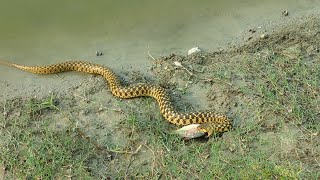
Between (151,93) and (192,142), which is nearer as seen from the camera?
(192,142)

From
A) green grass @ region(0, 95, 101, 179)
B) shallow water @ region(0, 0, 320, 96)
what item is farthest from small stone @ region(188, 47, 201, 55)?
green grass @ region(0, 95, 101, 179)

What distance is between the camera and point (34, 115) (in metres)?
8.61

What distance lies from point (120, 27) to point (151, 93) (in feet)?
8.59

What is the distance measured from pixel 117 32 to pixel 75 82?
6.10 ft

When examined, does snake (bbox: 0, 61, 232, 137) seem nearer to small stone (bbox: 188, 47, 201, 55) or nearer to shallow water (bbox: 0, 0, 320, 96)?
shallow water (bbox: 0, 0, 320, 96)

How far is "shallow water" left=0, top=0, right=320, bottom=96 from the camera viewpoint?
1055 cm

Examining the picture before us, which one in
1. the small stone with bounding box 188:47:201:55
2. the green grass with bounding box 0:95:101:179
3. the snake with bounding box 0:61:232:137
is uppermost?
the small stone with bounding box 188:47:201:55

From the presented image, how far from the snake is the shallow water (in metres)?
0.30

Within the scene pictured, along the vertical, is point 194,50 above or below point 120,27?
below

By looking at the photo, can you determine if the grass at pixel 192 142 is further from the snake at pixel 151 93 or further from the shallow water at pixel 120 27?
the shallow water at pixel 120 27

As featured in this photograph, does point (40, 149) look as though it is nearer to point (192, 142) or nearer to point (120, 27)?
point (192, 142)

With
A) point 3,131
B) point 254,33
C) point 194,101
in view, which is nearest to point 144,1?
point 254,33

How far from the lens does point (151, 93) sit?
9141mm

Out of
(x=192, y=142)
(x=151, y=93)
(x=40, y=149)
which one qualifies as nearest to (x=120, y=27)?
(x=151, y=93)
